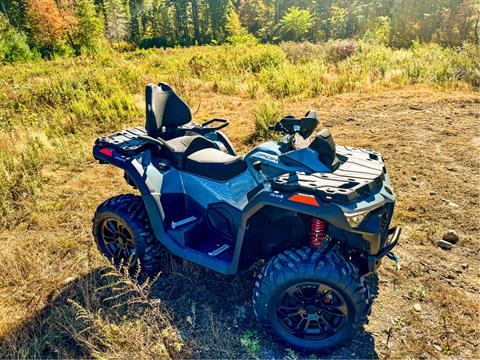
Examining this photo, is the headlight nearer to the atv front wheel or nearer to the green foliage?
the atv front wheel

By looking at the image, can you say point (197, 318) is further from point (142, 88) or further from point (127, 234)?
point (142, 88)

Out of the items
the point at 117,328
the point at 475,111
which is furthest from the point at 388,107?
the point at 117,328

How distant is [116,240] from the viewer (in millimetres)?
3240

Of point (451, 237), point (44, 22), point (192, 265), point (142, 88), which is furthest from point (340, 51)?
point (44, 22)


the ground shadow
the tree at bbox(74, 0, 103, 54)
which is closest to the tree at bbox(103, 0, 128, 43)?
the tree at bbox(74, 0, 103, 54)

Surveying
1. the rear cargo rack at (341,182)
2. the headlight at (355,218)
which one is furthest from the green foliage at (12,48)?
the headlight at (355,218)

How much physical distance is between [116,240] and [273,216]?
1523 mm

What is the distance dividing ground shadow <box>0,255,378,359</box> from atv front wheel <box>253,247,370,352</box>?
15 cm

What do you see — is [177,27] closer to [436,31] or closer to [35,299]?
[436,31]

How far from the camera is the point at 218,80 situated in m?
9.84

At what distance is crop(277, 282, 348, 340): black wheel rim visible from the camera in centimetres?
225

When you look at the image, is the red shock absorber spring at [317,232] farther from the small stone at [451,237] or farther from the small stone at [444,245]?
the small stone at [451,237]

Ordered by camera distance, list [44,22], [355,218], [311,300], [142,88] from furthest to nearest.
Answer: [44,22]
[142,88]
[311,300]
[355,218]

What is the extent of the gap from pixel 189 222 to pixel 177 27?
4509 cm
